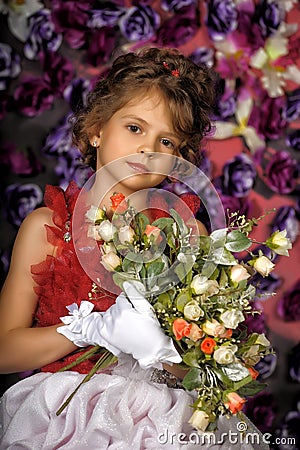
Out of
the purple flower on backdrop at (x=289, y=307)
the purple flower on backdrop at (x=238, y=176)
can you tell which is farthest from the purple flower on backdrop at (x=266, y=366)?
the purple flower on backdrop at (x=238, y=176)

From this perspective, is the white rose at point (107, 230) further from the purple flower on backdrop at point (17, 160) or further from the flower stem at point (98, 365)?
the purple flower on backdrop at point (17, 160)

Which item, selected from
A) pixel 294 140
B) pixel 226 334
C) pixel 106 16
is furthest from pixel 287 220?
pixel 226 334

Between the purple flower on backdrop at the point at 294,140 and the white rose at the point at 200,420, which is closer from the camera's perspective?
the white rose at the point at 200,420

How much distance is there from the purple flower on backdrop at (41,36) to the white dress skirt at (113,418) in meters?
1.35

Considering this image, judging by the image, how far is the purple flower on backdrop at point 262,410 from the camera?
9.01 feet

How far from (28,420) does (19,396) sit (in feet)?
0.37

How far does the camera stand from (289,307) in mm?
2773

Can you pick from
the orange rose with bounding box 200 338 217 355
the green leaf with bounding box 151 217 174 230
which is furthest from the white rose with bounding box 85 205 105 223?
the orange rose with bounding box 200 338 217 355

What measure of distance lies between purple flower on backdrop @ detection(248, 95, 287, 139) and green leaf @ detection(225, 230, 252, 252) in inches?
49.2

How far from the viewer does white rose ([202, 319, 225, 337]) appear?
59.8 inches

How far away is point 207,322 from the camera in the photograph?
5.02ft

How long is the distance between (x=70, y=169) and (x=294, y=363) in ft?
3.49

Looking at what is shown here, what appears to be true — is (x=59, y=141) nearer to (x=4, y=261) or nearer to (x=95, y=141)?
(x=4, y=261)

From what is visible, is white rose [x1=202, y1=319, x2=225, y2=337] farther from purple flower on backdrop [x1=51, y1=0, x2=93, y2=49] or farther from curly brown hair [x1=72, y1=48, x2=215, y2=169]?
purple flower on backdrop [x1=51, y1=0, x2=93, y2=49]
